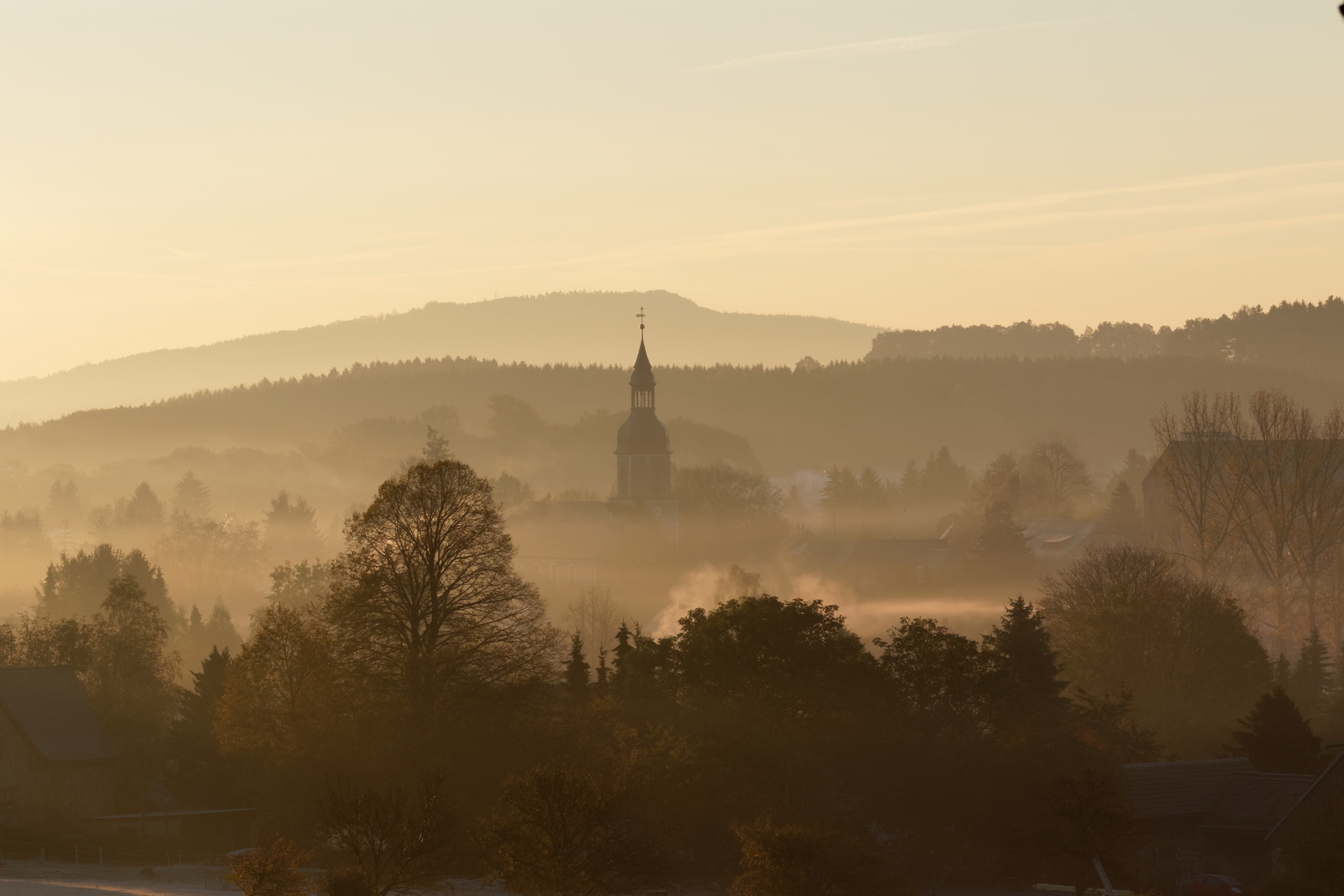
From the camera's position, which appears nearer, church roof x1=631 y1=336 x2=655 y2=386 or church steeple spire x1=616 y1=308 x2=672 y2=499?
church roof x1=631 y1=336 x2=655 y2=386

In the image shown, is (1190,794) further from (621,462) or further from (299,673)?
(621,462)

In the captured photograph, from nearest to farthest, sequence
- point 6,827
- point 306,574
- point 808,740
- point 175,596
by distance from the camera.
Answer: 1. point 808,740
2. point 6,827
3. point 306,574
4. point 175,596

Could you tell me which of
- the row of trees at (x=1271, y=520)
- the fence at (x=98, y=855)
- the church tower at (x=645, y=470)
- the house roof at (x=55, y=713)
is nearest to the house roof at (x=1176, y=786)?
the fence at (x=98, y=855)

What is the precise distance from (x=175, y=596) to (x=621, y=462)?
171 feet

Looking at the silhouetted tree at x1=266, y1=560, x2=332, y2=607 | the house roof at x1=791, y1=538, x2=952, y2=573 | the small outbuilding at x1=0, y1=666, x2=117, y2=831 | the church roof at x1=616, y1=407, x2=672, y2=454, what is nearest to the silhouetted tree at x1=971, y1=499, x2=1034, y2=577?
the house roof at x1=791, y1=538, x2=952, y2=573

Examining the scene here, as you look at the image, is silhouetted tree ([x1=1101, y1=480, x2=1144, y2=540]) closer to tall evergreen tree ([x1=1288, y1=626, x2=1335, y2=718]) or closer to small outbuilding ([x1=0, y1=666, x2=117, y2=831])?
tall evergreen tree ([x1=1288, y1=626, x2=1335, y2=718])

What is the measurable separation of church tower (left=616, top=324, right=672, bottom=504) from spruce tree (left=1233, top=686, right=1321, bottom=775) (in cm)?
11911

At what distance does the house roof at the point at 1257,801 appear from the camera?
198 feet

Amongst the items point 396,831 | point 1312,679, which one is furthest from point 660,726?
point 1312,679

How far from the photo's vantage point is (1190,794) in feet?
205

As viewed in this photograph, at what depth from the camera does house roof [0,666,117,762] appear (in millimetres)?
76125

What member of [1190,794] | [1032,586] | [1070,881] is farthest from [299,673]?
[1032,586]

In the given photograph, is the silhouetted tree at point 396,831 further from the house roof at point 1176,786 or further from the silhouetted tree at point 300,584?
the silhouetted tree at point 300,584

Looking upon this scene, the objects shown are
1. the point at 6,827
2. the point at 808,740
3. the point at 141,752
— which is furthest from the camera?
the point at 141,752
